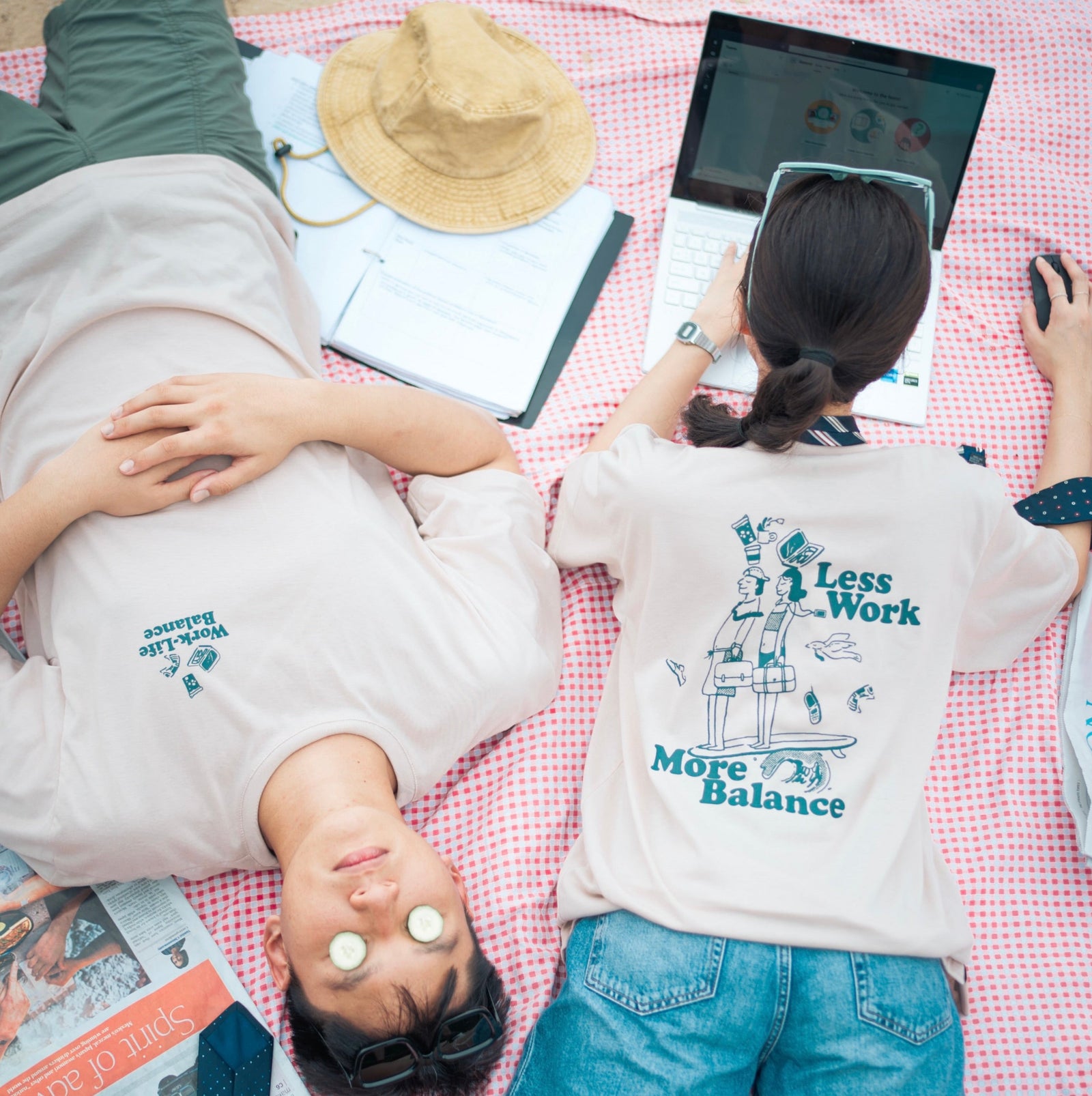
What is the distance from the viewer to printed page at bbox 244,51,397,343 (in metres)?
1.66

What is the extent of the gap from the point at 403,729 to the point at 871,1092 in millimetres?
763

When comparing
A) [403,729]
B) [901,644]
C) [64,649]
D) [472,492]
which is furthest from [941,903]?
[64,649]

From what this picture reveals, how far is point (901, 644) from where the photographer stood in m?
1.24

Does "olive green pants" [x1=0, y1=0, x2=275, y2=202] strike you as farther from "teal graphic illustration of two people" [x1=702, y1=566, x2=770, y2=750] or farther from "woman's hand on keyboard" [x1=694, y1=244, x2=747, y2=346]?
"teal graphic illustration of two people" [x1=702, y1=566, x2=770, y2=750]

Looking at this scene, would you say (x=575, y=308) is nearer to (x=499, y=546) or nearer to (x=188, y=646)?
(x=499, y=546)

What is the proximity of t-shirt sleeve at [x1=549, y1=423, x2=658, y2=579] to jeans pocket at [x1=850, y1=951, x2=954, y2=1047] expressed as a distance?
649 mm

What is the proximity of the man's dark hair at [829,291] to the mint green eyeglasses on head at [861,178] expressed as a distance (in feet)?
0.09

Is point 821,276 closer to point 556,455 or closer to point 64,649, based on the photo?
point 556,455

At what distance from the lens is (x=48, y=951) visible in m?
1.33

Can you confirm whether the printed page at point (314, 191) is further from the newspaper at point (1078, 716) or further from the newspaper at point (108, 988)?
the newspaper at point (1078, 716)

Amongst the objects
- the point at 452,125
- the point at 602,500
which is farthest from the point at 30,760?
the point at 452,125

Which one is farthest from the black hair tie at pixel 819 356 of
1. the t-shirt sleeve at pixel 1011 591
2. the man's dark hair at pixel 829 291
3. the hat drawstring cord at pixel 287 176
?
the hat drawstring cord at pixel 287 176

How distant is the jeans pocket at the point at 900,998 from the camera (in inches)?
45.8

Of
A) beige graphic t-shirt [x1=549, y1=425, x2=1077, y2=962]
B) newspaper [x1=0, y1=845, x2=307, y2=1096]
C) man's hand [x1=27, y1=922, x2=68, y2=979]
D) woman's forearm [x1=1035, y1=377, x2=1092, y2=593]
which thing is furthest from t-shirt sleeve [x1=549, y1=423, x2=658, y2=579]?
man's hand [x1=27, y1=922, x2=68, y2=979]
